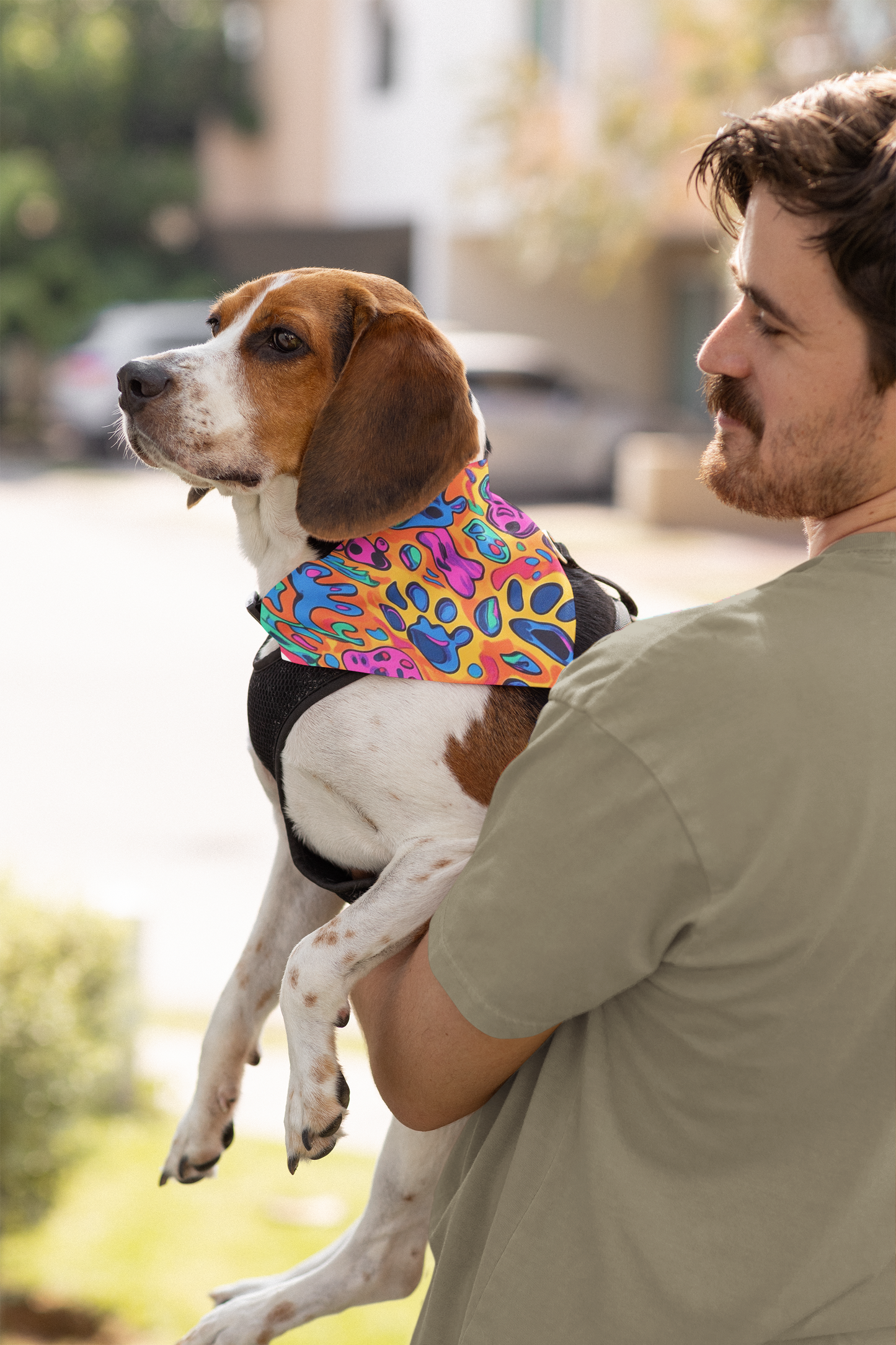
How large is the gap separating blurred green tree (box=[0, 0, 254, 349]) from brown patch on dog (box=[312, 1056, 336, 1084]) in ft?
73.2

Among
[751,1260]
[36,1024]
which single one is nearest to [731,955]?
[751,1260]

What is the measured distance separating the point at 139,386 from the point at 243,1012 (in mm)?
967

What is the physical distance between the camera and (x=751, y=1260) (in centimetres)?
129

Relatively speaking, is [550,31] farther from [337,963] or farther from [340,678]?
[337,963]

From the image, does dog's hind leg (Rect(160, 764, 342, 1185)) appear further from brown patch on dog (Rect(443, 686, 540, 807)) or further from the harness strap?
brown patch on dog (Rect(443, 686, 540, 807))

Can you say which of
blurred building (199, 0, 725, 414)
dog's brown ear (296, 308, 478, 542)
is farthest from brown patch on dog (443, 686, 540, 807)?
blurred building (199, 0, 725, 414)

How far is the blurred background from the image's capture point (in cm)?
412

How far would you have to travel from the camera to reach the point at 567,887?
1.23 m

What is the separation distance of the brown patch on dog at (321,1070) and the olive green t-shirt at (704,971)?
1.50ft

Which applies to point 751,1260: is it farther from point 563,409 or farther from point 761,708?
point 563,409

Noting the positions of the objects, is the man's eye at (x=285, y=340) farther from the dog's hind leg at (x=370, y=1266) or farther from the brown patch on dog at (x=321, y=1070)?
the dog's hind leg at (x=370, y=1266)

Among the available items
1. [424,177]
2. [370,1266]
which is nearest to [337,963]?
[370,1266]

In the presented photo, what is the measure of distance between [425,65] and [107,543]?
9.80 m

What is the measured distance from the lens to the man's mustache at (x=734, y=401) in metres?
1.43
